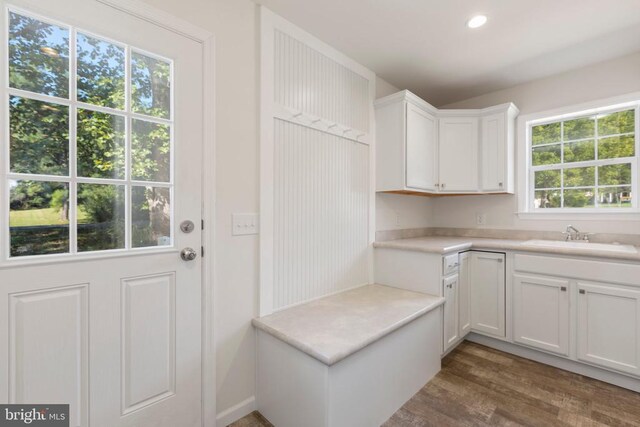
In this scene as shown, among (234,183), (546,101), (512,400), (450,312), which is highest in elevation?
(546,101)

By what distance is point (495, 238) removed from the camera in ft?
9.84

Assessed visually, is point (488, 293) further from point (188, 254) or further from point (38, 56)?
point (38, 56)

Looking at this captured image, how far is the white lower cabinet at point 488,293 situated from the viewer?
242cm

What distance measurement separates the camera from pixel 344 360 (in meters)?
1.40

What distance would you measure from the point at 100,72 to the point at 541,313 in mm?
3176

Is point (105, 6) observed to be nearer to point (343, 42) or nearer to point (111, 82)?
point (111, 82)

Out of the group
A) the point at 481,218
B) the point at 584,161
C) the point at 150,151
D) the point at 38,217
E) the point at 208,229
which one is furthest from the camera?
the point at 481,218

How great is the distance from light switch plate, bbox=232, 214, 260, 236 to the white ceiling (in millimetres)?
1310

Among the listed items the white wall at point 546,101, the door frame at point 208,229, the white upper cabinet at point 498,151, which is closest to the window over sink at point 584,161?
the white wall at point 546,101

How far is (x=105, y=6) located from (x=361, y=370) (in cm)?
207

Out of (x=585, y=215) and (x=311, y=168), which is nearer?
(x=311, y=168)

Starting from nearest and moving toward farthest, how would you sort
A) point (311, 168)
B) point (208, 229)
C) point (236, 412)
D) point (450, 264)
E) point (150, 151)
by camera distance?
point (150, 151), point (208, 229), point (236, 412), point (311, 168), point (450, 264)

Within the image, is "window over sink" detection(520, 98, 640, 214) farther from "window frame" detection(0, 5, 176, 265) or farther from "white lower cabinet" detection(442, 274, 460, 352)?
Answer: "window frame" detection(0, 5, 176, 265)

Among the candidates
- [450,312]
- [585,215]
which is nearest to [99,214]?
[450,312]
